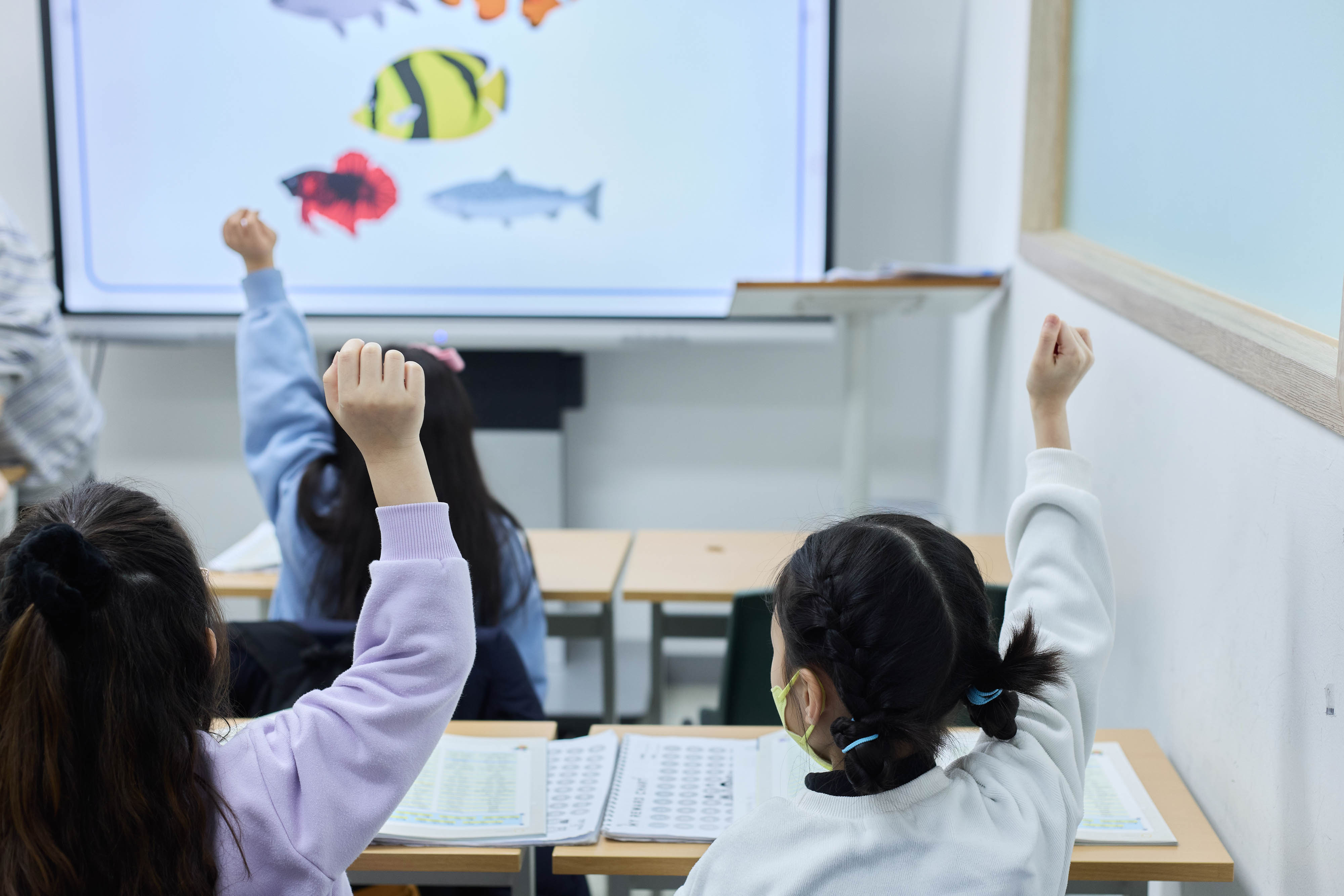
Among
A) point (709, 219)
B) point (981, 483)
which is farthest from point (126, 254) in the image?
point (981, 483)

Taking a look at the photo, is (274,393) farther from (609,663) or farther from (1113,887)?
(1113,887)

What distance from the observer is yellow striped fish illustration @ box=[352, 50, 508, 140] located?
123 inches

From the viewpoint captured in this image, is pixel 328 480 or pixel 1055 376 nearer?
pixel 1055 376

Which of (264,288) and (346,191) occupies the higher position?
(346,191)

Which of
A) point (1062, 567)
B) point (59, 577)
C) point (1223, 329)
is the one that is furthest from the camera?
point (1223, 329)

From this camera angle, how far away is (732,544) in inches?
96.0

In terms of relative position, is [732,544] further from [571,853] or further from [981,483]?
[571,853]

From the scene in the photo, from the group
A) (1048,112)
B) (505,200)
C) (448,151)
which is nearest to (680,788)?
(1048,112)

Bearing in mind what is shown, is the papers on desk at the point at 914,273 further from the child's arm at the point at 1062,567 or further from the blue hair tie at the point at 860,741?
the blue hair tie at the point at 860,741

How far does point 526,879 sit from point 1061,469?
731 mm

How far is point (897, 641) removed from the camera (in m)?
0.81

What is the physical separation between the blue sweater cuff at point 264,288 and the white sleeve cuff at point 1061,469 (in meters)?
1.24

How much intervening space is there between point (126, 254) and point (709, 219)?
1713 mm

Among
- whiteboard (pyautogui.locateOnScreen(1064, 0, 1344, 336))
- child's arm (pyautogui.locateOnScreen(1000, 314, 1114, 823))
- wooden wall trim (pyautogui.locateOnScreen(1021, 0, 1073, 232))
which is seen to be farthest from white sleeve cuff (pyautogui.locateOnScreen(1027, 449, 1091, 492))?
wooden wall trim (pyautogui.locateOnScreen(1021, 0, 1073, 232))
